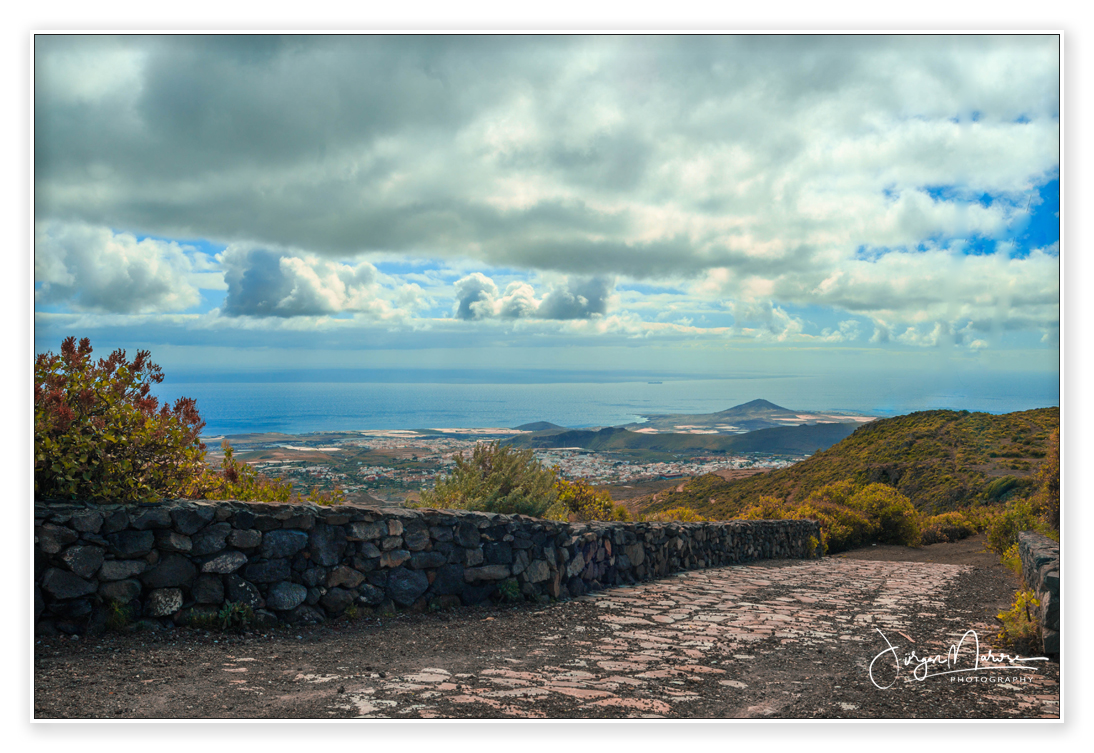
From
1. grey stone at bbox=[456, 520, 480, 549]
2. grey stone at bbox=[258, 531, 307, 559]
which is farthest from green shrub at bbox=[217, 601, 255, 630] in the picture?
grey stone at bbox=[456, 520, 480, 549]

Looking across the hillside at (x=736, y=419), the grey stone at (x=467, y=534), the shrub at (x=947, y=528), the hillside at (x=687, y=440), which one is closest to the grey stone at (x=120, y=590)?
the grey stone at (x=467, y=534)

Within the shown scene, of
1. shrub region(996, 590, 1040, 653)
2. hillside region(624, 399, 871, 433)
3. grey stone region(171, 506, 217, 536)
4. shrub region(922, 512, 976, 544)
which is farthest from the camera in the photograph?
shrub region(922, 512, 976, 544)

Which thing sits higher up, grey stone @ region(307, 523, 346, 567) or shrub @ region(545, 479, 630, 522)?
grey stone @ region(307, 523, 346, 567)

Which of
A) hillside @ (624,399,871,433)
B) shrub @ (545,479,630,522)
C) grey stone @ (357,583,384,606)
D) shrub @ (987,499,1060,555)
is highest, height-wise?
hillside @ (624,399,871,433)

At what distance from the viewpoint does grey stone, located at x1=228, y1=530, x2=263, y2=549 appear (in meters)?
4.64

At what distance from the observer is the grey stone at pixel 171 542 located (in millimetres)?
4387

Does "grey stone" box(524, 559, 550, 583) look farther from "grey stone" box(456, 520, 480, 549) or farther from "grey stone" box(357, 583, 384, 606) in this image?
"grey stone" box(357, 583, 384, 606)

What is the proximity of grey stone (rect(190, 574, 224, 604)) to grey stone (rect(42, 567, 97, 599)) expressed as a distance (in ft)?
2.11

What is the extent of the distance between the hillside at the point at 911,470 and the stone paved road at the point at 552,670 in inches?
466

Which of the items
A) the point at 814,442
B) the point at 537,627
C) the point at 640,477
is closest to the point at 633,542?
the point at 640,477

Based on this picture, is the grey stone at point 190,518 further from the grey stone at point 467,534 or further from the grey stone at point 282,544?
the grey stone at point 467,534

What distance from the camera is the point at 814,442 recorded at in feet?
41.4

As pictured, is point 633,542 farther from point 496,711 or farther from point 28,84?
point 28,84
